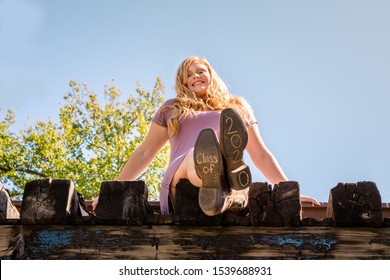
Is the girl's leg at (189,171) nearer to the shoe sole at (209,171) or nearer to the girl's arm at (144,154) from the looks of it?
the shoe sole at (209,171)

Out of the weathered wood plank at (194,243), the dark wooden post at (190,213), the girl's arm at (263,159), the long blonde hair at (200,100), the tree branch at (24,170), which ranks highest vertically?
the tree branch at (24,170)

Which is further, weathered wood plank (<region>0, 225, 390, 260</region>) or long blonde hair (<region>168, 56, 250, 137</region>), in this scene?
long blonde hair (<region>168, 56, 250, 137</region>)

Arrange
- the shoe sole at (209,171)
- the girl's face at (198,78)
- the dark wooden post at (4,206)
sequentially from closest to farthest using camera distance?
the shoe sole at (209,171) < the dark wooden post at (4,206) < the girl's face at (198,78)

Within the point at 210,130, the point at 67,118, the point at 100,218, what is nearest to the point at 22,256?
the point at 100,218

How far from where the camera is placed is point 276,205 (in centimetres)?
214

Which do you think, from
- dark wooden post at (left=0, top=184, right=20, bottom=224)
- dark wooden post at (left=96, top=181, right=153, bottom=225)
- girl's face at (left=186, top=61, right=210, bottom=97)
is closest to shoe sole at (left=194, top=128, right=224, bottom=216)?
dark wooden post at (left=96, top=181, right=153, bottom=225)

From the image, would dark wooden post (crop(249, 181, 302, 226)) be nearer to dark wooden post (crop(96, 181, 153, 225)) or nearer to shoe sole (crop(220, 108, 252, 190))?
shoe sole (crop(220, 108, 252, 190))

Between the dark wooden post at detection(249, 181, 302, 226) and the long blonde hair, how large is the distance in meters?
1.34

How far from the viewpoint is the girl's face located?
3682mm

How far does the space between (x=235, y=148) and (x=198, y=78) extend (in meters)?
1.67

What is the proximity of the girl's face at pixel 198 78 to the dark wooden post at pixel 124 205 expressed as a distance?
1.60 m

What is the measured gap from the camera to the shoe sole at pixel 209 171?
2.04 meters

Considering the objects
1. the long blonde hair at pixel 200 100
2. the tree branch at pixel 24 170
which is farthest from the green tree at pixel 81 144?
the long blonde hair at pixel 200 100

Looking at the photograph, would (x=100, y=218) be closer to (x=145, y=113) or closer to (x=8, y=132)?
(x=145, y=113)
